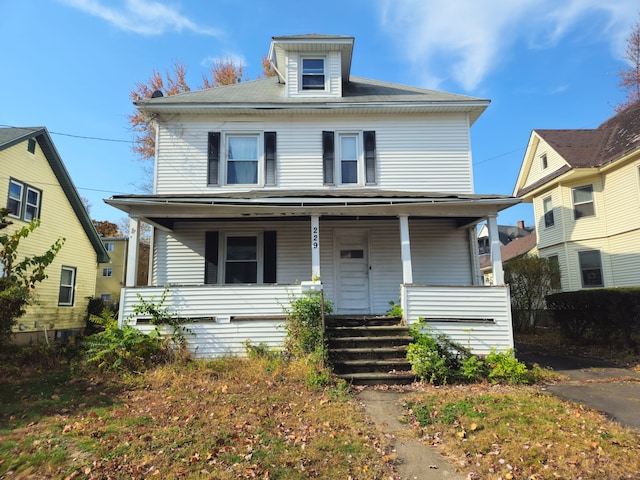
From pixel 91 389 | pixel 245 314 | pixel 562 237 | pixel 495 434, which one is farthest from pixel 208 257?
pixel 562 237

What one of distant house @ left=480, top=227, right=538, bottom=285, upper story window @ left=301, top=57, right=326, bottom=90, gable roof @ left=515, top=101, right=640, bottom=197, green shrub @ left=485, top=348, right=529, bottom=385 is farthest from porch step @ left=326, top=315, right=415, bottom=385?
distant house @ left=480, top=227, right=538, bottom=285

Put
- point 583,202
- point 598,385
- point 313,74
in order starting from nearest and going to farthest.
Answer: point 598,385, point 313,74, point 583,202

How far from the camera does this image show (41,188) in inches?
536

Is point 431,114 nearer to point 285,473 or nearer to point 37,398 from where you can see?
point 285,473

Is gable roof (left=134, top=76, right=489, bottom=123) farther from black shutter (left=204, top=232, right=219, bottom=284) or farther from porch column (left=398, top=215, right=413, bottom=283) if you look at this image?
porch column (left=398, top=215, right=413, bottom=283)

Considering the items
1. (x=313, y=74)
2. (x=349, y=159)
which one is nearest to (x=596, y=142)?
(x=349, y=159)

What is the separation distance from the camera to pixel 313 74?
1143 cm

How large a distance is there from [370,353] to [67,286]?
13.3 metres

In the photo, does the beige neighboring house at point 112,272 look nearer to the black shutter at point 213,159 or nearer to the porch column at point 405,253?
the black shutter at point 213,159

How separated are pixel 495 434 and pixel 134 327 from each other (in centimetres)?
689

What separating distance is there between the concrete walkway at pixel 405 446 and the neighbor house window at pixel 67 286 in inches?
535

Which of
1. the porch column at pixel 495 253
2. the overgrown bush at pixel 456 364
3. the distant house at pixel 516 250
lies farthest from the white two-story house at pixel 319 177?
the distant house at pixel 516 250

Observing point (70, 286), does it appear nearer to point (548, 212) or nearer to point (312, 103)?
point (312, 103)

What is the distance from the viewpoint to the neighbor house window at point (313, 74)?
11.4 meters
